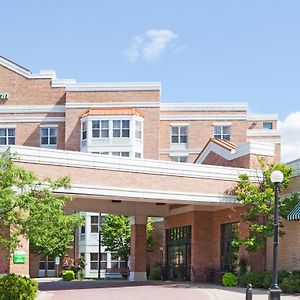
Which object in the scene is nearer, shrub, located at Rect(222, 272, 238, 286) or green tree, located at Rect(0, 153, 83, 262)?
green tree, located at Rect(0, 153, 83, 262)

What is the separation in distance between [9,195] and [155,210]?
1911 cm

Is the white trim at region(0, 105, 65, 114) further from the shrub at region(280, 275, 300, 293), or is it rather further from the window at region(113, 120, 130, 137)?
the shrub at region(280, 275, 300, 293)

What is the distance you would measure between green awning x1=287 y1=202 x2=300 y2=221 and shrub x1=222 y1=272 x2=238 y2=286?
14.3 feet

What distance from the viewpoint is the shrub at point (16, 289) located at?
67.3ft

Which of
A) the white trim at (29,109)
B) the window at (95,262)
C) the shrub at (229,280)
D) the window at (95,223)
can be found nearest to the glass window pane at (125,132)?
the white trim at (29,109)

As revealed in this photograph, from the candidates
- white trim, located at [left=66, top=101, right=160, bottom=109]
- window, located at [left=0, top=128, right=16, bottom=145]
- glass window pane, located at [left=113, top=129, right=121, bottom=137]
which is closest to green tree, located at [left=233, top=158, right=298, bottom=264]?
glass window pane, located at [left=113, top=129, right=121, bottom=137]

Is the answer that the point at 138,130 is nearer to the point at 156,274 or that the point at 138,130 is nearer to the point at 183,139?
the point at 183,139

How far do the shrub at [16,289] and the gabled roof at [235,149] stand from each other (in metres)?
14.4

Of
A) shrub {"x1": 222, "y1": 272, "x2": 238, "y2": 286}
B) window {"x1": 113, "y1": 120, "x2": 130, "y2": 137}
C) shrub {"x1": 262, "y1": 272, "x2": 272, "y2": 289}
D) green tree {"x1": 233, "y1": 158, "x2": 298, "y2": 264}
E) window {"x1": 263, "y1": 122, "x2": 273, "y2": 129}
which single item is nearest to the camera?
shrub {"x1": 262, "y1": 272, "x2": 272, "y2": 289}

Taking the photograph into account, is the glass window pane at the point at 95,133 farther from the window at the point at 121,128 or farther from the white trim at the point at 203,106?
the white trim at the point at 203,106

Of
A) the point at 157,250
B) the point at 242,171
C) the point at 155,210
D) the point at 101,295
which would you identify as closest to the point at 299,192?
the point at 242,171

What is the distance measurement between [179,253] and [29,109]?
26.5m

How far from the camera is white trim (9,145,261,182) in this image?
2555cm

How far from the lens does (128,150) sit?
55.3 m
